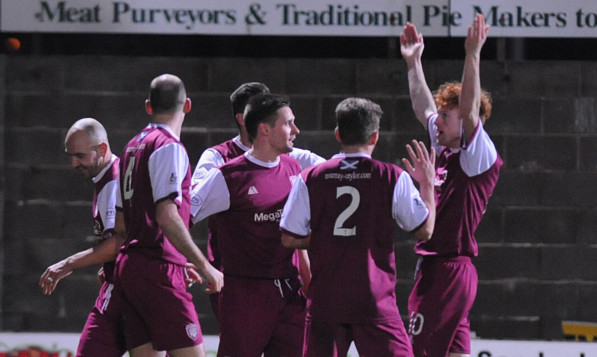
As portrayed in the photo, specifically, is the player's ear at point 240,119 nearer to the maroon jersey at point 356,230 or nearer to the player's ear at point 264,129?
the player's ear at point 264,129

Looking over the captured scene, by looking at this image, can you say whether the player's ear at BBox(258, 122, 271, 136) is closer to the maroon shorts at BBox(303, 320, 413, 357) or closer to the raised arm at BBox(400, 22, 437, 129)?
the raised arm at BBox(400, 22, 437, 129)

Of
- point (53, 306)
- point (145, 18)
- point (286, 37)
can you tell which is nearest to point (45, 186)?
point (53, 306)

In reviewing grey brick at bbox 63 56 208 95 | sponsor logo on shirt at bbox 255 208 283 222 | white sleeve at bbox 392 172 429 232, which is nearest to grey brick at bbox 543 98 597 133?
grey brick at bbox 63 56 208 95

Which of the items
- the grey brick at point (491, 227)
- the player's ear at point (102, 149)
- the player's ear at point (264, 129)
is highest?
the player's ear at point (264, 129)

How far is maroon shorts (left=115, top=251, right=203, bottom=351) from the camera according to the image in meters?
4.98

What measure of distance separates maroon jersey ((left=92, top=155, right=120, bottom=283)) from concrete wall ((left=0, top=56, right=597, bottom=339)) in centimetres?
214

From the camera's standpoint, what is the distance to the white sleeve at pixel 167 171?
16.0 ft

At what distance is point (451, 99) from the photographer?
17.2ft

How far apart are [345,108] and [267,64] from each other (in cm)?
315

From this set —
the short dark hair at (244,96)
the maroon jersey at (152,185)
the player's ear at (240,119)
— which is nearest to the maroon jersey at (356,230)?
the maroon jersey at (152,185)

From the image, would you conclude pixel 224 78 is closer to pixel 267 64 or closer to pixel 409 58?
pixel 267 64

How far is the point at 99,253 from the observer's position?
205 inches

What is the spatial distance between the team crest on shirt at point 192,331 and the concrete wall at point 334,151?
8.88ft

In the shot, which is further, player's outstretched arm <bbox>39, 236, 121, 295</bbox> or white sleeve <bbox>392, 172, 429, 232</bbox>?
player's outstretched arm <bbox>39, 236, 121, 295</bbox>
